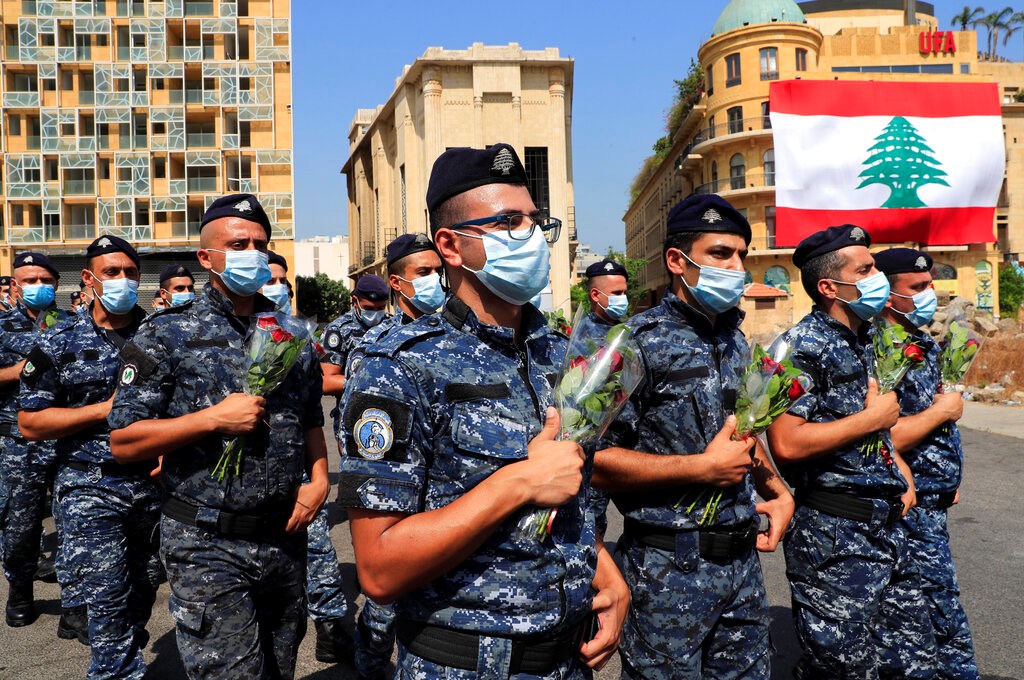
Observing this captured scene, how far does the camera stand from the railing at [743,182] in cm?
4666

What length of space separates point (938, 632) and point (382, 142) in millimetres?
58675

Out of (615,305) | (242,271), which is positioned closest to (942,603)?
(242,271)

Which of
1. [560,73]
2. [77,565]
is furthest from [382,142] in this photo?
[77,565]

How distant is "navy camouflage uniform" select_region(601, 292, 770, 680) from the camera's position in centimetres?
299

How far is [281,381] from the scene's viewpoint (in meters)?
3.42

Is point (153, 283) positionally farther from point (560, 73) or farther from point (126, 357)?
point (126, 357)

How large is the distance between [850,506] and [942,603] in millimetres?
952

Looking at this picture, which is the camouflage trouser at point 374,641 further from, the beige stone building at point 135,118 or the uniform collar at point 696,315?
the beige stone building at point 135,118

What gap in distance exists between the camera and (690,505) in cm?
304

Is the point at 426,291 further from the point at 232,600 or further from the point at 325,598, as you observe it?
the point at 232,600

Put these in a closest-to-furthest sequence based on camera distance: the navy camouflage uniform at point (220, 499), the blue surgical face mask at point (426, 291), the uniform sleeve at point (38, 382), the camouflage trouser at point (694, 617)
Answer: the camouflage trouser at point (694, 617)
the navy camouflage uniform at point (220, 499)
the uniform sleeve at point (38, 382)
the blue surgical face mask at point (426, 291)

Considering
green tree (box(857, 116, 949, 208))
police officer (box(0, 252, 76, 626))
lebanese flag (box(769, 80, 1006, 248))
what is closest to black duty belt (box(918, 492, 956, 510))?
police officer (box(0, 252, 76, 626))

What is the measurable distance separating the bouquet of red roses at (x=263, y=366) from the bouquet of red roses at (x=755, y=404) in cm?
165

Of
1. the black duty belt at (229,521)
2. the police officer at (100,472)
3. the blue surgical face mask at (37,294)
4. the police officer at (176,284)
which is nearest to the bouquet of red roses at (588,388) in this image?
the black duty belt at (229,521)
